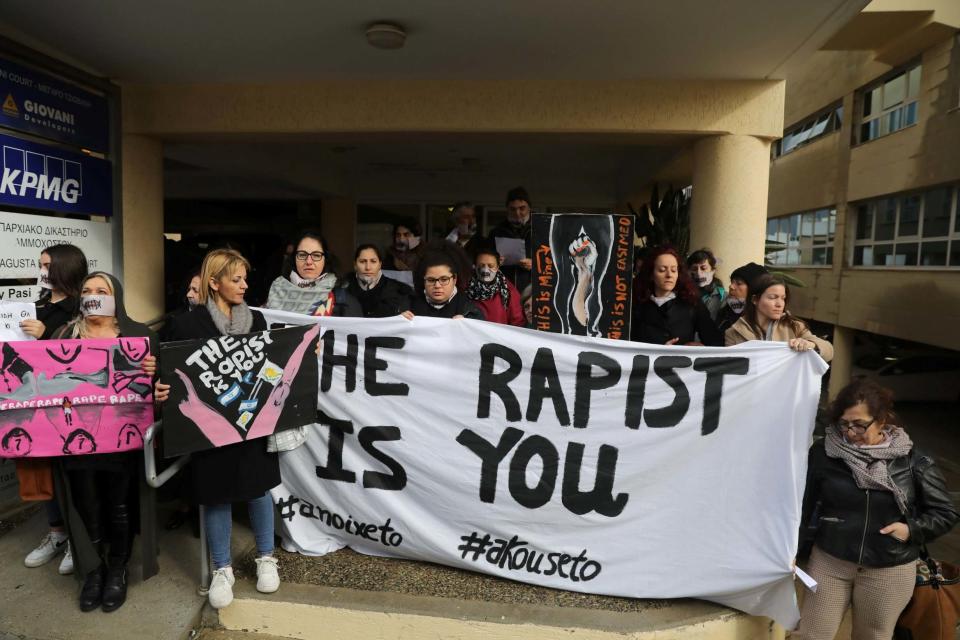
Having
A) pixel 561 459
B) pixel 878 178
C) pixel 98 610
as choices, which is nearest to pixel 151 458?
pixel 98 610

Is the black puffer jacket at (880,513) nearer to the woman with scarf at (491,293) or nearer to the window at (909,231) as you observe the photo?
the woman with scarf at (491,293)

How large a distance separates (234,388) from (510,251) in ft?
8.71

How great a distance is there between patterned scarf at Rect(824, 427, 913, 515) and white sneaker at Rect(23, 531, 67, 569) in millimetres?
3828

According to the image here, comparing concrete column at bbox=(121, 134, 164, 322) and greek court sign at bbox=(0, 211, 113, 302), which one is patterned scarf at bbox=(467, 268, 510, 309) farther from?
concrete column at bbox=(121, 134, 164, 322)

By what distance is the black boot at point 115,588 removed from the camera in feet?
9.57

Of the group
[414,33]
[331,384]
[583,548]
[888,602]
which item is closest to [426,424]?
[331,384]

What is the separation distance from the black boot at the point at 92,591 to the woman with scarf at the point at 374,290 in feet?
6.19

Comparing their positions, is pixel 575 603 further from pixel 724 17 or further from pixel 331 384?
pixel 724 17

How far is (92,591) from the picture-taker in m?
2.94

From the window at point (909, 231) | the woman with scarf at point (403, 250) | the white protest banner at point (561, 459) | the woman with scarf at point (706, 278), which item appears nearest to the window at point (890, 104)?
the window at point (909, 231)

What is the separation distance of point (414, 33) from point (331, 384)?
2.40m

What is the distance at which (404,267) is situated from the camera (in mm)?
5430

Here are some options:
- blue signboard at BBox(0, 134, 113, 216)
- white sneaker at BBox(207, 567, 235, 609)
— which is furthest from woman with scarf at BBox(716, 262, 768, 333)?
blue signboard at BBox(0, 134, 113, 216)

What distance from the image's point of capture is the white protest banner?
2.95m
